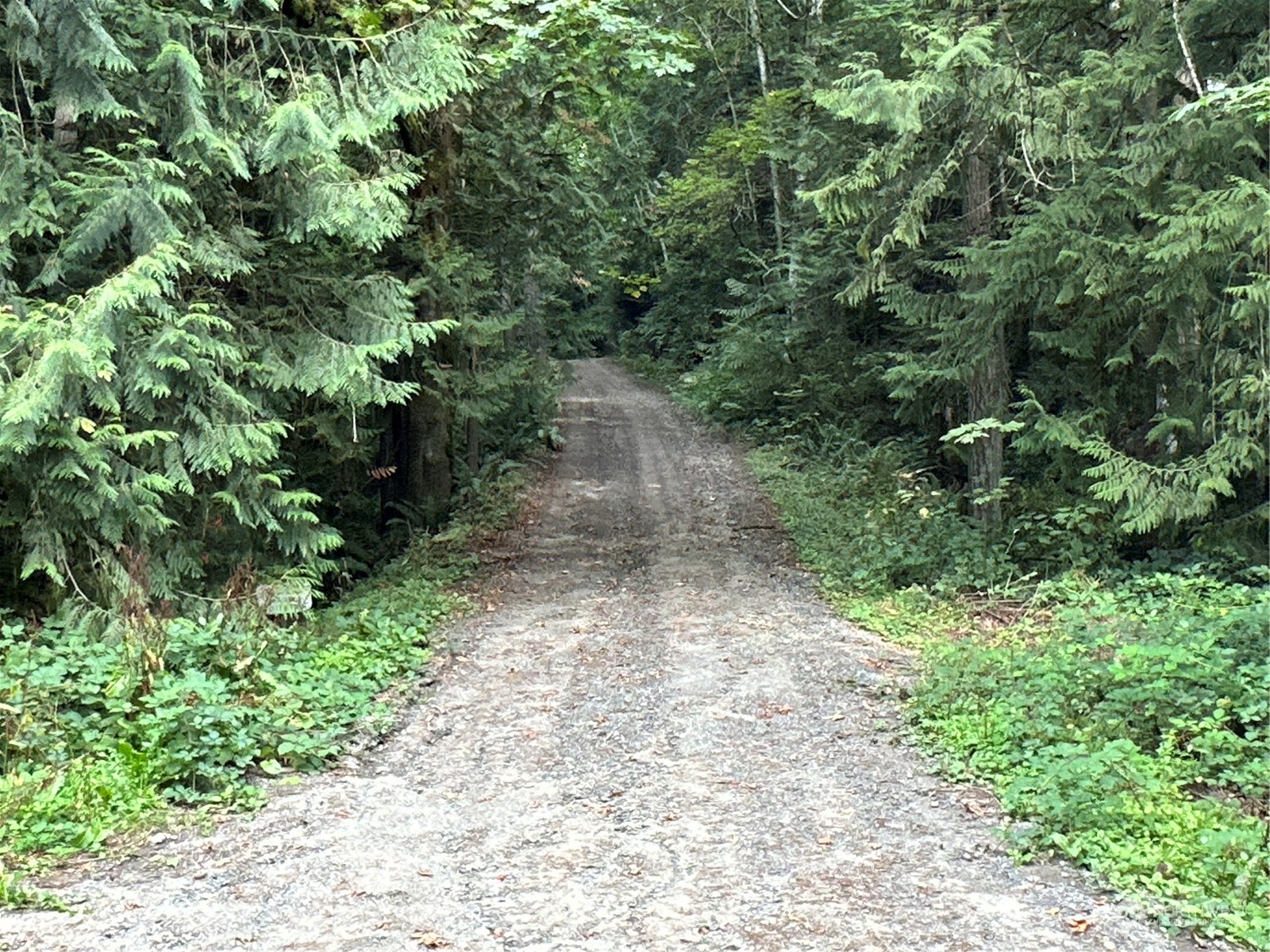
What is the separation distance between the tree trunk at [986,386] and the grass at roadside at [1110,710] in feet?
2.58

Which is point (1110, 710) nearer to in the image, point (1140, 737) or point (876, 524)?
point (1140, 737)

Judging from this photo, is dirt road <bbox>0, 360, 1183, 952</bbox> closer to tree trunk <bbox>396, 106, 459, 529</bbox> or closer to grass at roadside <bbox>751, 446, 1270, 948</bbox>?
grass at roadside <bbox>751, 446, 1270, 948</bbox>

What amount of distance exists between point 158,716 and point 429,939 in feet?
9.51

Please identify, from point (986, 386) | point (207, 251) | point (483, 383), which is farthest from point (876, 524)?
point (207, 251)

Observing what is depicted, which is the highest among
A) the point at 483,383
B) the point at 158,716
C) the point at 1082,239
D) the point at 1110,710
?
the point at 1082,239

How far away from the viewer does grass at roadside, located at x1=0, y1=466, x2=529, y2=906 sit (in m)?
5.89

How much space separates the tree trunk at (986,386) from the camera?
12430mm

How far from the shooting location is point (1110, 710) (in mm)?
6945

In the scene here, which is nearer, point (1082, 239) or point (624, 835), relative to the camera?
point (624, 835)

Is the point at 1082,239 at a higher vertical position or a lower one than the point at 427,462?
higher

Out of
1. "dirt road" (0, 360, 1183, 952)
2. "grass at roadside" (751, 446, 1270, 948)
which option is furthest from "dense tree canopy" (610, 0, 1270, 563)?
Answer: "dirt road" (0, 360, 1183, 952)

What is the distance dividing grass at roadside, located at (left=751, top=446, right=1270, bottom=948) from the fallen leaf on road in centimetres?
295

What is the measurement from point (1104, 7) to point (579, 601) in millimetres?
9016

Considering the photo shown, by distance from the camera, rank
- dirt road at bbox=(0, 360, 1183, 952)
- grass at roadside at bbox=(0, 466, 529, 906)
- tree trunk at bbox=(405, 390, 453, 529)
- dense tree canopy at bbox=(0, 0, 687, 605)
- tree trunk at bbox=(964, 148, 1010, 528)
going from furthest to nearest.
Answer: tree trunk at bbox=(405, 390, 453, 529) → tree trunk at bbox=(964, 148, 1010, 528) → dense tree canopy at bbox=(0, 0, 687, 605) → grass at roadside at bbox=(0, 466, 529, 906) → dirt road at bbox=(0, 360, 1183, 952)
